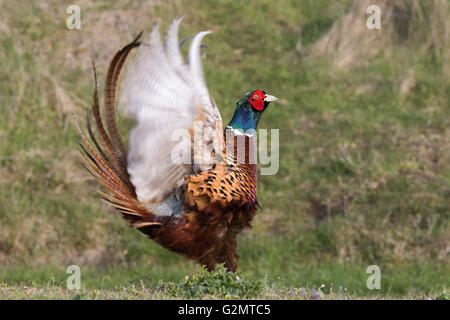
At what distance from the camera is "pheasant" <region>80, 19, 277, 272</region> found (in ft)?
13.0

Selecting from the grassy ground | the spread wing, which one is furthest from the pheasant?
the grassy ground

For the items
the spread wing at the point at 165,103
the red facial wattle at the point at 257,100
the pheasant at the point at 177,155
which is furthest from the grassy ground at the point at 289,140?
the spread wing at the point at 165,103

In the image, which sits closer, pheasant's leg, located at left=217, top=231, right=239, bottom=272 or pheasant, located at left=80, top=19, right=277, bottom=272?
pheasant, located at left=80, top=19, right=277, bottom=272

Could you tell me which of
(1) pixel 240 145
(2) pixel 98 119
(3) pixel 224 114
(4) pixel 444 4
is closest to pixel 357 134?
(3) pixel 224 114

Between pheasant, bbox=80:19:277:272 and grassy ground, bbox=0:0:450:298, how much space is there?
4.37 ft

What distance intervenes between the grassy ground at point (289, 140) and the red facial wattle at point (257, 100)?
151cm

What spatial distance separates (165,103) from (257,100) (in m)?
0.88

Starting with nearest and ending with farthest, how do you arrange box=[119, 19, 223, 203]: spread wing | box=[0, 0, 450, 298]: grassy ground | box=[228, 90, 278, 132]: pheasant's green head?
box=[119, 19, 223, 203]: spread wing
box=[228, 90, 278, 132]: pheasant's green head
box=[0, 0, 450, 298]: grassy ground

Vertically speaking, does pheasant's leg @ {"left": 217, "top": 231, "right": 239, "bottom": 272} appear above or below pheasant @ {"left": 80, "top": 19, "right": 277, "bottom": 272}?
below

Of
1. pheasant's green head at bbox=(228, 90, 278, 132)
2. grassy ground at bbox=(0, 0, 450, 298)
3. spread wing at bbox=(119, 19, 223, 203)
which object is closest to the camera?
spread wing at bbox=(119, 19, 223, 203)

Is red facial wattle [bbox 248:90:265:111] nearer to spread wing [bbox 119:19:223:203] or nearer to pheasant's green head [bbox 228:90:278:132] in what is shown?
pheasant's green head [bbox 228:90:278:132]

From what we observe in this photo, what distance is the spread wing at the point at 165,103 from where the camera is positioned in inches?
156

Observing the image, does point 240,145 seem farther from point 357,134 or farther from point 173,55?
point 357,134

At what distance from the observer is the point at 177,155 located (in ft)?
13.4
